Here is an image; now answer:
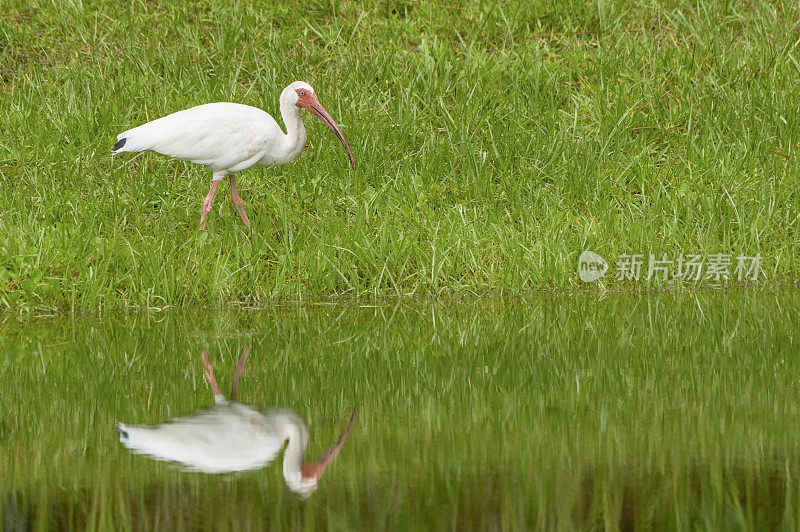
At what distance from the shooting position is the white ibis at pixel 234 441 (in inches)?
149

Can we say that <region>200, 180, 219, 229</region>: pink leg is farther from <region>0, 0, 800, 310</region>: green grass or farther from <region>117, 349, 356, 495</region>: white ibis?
<region>117, 349, 356, 495</region>: white ibis

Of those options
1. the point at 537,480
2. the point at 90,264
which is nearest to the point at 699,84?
the point at 90,264

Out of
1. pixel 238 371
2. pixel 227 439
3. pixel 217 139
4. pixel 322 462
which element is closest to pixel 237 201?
pixel 217 139

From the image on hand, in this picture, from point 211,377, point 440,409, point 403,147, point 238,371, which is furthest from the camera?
point 403,147

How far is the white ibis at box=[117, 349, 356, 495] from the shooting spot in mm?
3795

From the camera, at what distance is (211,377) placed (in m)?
5.18

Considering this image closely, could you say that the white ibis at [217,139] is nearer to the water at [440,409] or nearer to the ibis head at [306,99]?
the ibis head at [306,99]

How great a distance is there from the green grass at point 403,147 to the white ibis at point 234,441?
2.86 metres

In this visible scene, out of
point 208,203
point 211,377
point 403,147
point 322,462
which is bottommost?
point 322,462

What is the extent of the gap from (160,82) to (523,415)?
267 inches

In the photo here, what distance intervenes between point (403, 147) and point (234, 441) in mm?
5489

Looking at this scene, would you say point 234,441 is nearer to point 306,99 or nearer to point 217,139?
point 217,139

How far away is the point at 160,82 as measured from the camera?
10219 millimetres

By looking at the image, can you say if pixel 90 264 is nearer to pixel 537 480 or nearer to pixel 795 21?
pixel 537 480
